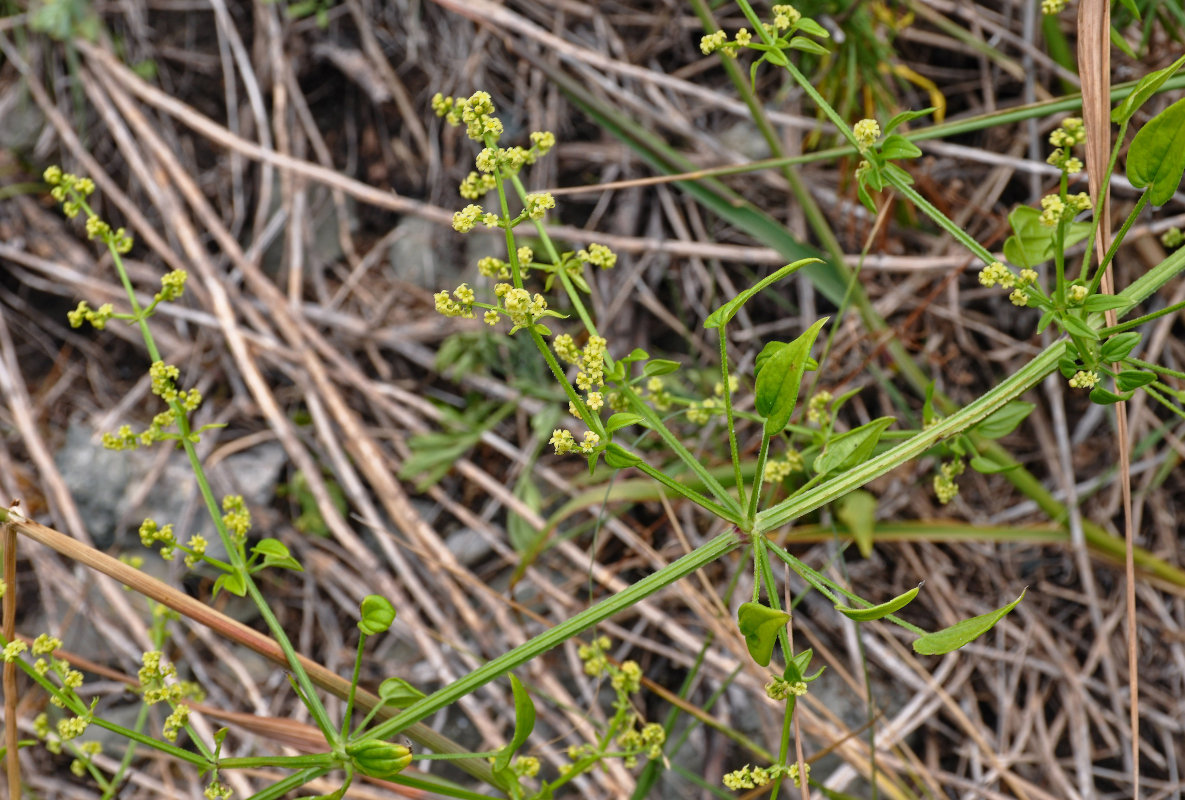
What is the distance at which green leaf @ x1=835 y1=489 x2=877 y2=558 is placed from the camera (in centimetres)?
229

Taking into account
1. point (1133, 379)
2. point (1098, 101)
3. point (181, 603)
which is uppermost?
point (1098, 101)

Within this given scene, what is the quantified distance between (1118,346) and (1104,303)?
8 cm

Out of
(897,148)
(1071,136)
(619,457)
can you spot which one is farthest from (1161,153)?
(619,457)

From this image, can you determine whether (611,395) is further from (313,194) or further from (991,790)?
(313,194)

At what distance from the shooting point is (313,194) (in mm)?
3457

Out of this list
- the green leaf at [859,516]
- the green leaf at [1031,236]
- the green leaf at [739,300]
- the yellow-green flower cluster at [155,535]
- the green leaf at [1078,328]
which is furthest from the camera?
the green leaf at [859,516]

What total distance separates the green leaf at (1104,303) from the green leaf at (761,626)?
724 millimetres

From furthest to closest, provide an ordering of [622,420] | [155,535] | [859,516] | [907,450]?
[859,516]
[155,535]
[907,450]
[622,420]

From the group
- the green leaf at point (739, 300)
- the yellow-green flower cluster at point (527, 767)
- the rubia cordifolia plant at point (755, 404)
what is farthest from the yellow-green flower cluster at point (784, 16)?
the yellow-green flower cluster at point (527, 767)

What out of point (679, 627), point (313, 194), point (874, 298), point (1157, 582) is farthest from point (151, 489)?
point (1157, 582)

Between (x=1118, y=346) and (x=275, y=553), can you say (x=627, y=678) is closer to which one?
(x=275, y=553)

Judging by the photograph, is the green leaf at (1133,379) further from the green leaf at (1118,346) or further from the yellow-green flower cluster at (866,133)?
the yellow-green flower cluster at (866,133)

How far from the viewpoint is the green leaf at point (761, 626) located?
1.25m

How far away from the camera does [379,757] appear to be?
59.1 inches
